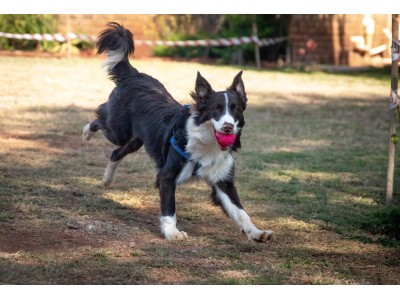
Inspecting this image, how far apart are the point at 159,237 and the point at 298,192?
2.56m

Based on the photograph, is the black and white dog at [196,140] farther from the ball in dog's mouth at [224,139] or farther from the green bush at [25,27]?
the green bush at [25,27]

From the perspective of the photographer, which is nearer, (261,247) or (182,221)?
(261,247)

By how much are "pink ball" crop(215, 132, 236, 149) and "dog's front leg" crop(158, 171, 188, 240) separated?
56cm

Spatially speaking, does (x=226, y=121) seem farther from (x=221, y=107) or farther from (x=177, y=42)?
(x=177, y=42)

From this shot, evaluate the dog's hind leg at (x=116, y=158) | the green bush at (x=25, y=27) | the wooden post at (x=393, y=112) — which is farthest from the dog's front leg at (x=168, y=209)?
the green bush at (x=25, y=27)

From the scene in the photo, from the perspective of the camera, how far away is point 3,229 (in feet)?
19.2

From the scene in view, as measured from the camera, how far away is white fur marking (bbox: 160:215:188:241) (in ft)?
19.8

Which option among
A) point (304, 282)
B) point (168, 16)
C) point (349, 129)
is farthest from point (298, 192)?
point (168, 16)

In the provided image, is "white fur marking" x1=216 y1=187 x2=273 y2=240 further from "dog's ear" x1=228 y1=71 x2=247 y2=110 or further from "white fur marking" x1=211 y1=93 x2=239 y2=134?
"dog's ear" x1=228 y1=71 x2=247 y2=110

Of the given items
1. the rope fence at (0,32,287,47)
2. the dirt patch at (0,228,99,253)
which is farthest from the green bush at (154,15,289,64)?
the dirt patch at (0,228,99,253)

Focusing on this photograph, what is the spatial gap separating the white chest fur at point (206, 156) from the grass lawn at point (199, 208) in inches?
20.3

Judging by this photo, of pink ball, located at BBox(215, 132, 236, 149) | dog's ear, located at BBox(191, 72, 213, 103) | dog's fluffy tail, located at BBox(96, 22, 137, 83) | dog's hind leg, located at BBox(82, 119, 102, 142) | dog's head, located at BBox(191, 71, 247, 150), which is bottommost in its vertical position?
dog's hind leg, located at BBox(82, 119, 102, 142)

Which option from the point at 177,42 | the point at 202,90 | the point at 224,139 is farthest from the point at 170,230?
the point at 177,42
